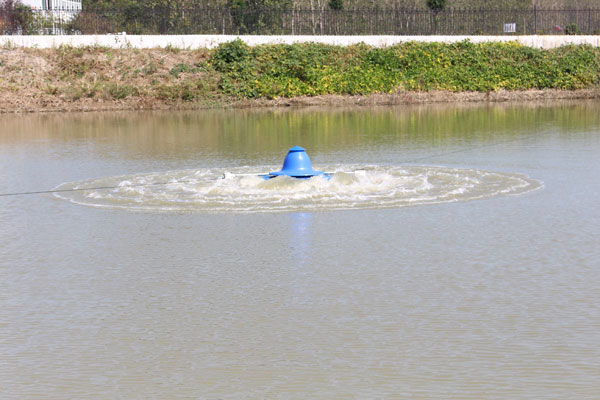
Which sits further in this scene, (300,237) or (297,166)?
(297,166)

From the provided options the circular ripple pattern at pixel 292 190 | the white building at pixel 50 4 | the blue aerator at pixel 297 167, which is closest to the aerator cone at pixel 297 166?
the blue aerator at pixel 297 167

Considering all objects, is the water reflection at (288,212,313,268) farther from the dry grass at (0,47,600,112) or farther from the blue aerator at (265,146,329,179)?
the dry grass at (0,47,600,112)

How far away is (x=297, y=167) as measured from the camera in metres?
13.8

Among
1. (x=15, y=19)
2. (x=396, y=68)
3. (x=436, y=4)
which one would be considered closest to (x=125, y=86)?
(x=396, y=68)

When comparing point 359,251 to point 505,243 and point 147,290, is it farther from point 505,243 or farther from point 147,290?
point 147,290

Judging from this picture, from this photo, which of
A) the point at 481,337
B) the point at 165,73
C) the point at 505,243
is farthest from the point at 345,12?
the point at 481,337

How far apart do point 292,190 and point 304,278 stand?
5.32m

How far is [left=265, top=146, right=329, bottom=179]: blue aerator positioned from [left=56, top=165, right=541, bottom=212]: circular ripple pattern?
0.12 metres

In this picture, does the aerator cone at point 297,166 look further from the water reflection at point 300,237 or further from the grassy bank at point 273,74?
the grassy bank at point 273,74

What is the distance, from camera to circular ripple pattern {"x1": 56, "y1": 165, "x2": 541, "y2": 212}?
12.4 meters

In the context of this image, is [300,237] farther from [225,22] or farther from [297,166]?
[225,22]

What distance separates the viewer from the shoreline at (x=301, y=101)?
35562mm

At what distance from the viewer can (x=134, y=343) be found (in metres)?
6.39

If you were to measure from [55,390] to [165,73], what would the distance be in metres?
34.0
